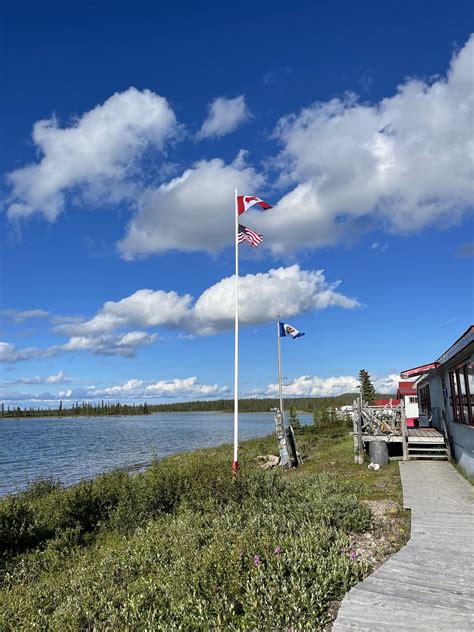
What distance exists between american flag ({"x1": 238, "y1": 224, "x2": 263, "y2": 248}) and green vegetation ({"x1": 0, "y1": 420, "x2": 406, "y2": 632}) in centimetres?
714

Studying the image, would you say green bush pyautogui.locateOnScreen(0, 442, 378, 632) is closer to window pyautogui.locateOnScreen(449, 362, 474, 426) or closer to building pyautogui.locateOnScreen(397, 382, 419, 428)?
window pyautogui.locateOnScreen(449, 362, 474, 426)

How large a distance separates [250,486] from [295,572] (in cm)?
515

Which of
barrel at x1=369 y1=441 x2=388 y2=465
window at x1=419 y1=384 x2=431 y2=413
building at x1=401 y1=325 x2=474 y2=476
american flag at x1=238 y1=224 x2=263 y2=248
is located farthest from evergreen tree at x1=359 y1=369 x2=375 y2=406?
american flag at x1=238 y1=224 x2=263 y2=248

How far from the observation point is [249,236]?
15219mm

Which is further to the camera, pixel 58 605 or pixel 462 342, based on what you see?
pixel 462 342

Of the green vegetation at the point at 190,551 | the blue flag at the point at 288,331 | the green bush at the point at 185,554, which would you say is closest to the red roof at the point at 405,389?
the blue flag at the point at 288,331

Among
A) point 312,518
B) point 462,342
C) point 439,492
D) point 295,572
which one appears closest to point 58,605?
point 295,572

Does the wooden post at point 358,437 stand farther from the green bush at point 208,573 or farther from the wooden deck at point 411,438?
the green bush at point 208,573

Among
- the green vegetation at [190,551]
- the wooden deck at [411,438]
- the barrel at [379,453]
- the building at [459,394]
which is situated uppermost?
the building at [459,394]

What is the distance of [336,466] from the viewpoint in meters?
16.8

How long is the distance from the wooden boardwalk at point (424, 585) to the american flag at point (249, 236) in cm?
925

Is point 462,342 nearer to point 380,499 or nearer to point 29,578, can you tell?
point 380,499

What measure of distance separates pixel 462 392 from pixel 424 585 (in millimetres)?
9625

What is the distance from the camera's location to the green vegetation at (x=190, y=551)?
4.73m
